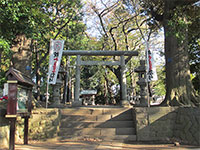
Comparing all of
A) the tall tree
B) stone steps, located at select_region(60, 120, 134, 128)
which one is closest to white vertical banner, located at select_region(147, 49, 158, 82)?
the tall tree

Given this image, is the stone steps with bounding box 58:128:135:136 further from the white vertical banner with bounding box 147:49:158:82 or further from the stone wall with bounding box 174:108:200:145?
the white vertical banner with bounding box 147:49:158:82

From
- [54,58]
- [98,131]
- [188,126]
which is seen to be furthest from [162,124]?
[54,58]

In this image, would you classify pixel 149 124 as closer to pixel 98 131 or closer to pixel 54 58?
pixel 98 131

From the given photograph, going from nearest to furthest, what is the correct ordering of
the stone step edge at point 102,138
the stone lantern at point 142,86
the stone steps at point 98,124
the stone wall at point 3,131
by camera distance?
the stone wall at point 3,131 < the stone step edge at point 102,138 < the stone steps at point 98,124 < the stone lantern at point 142,86

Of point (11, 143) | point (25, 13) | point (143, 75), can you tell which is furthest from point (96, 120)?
point (25, 13)

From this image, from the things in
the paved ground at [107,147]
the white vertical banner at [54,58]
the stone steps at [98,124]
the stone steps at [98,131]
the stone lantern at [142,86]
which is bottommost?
the paved ground at [107,147]

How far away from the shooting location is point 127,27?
1477 centimetres

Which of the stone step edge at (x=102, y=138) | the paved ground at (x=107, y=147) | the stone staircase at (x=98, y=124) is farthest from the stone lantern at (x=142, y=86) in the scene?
the paved ground at (x=107, y=147)

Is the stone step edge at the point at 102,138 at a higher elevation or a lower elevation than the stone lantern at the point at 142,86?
lower

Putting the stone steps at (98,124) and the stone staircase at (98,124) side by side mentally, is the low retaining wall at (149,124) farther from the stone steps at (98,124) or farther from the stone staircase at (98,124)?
the stone steps at (98,124)

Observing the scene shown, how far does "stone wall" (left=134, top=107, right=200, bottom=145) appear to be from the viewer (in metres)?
5.78

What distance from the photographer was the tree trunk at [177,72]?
21.0 feet

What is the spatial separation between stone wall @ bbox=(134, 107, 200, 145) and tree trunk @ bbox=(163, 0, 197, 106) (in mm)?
505

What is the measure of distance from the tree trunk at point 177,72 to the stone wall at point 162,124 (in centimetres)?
50
